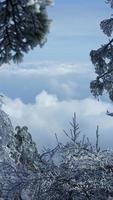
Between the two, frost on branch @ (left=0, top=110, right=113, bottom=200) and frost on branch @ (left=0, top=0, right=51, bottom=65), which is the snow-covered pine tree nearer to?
frost on branch @ (left=0, top=110, right=113, bottom=200)

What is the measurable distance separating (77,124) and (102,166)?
1.17m

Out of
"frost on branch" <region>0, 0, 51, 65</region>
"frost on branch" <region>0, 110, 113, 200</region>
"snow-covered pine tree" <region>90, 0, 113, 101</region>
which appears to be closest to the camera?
"frost on branch" <region>0, 0, 51, 65</region>

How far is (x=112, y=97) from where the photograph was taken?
958 inches

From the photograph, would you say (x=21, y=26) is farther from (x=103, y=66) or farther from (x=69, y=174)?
(x=103, y=66)

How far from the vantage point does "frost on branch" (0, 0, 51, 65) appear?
7.29 m

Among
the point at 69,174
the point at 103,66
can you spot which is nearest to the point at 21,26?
the point at 69,174

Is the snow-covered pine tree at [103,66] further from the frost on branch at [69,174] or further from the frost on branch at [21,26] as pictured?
the frost on branch at [21,26]

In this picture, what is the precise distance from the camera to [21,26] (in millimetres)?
7688

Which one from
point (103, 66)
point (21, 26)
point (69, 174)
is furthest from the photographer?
point (103, 66)

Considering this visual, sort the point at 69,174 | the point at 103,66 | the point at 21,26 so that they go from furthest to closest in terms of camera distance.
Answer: the point at 103,66 → the point at 69,174 → the point at 21,26

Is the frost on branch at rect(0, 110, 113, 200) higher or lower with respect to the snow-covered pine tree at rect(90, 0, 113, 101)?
lower

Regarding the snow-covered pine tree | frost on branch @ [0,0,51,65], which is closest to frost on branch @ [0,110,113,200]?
frost on branch @ [0,0,51,65]

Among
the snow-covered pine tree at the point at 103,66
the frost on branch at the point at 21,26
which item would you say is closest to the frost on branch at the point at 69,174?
the frost on branch at the point at 21,26

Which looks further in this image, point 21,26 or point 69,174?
point 69,174
